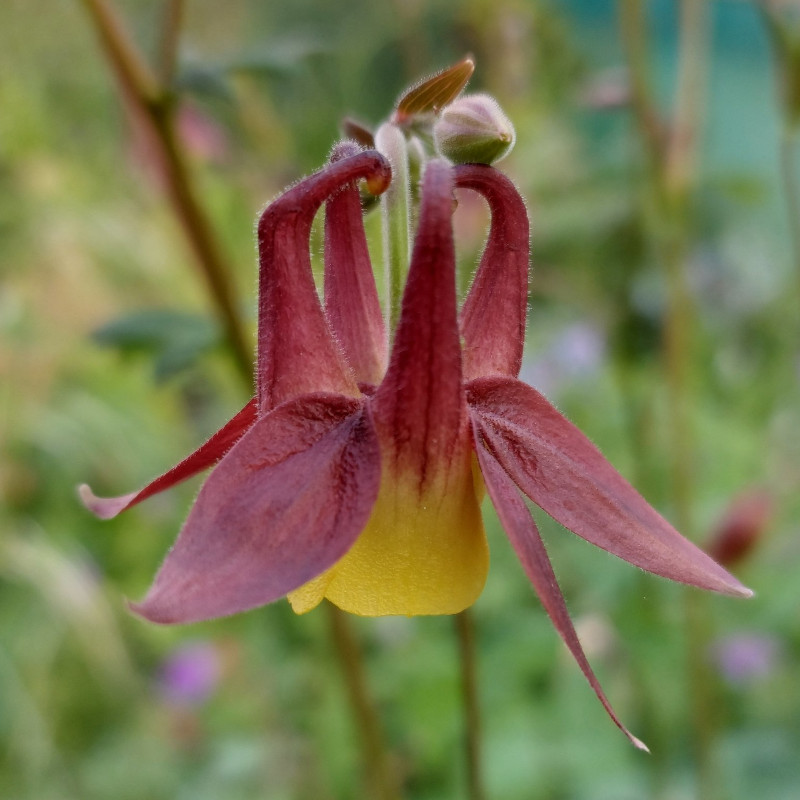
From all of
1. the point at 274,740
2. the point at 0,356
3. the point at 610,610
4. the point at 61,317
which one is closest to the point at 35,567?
the point at 274,740

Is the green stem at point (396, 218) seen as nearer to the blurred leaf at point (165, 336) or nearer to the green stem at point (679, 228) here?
the blurred leaf at point (165, 336)

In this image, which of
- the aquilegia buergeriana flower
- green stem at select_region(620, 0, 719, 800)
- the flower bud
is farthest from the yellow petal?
green stem at select_region(620, 0, 719, 800)

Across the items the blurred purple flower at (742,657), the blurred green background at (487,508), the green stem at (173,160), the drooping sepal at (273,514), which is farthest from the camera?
the blurred purple flower at (742,657)

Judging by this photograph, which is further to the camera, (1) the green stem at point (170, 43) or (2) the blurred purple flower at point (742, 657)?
(2) the blurred purple flower at point (742, 657)

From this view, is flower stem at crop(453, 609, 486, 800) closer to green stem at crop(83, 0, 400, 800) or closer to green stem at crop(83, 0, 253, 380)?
green stem at crop(83, 0, 400, 800)

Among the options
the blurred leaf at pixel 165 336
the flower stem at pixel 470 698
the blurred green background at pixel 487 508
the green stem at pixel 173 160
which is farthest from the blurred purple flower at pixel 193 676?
the flower stem at pixel 470 698

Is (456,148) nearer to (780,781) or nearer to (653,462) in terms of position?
(780,781)

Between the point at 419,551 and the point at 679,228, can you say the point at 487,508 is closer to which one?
the point at 679,228
